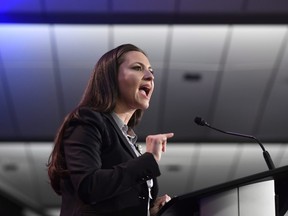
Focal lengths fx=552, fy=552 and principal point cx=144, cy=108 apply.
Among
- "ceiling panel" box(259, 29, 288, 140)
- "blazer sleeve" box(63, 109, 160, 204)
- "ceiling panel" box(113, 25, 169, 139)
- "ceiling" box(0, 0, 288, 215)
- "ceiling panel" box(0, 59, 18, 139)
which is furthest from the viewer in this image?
"ceiling panel" box(0, 59, 18, 139)

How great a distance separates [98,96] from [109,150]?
0.20 meters

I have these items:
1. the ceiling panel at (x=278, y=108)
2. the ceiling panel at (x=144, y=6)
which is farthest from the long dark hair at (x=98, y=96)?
the ceiling panel at (x=278, y=108)

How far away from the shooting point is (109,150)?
1.58 m

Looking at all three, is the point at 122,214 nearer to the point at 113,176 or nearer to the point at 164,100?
the point at 113,176

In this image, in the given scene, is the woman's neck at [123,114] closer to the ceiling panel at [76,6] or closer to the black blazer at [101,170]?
the black blazer at [101,170]

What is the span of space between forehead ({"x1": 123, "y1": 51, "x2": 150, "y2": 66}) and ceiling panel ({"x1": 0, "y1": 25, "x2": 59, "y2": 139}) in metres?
4.08

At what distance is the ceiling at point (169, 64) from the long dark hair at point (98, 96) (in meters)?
3.64

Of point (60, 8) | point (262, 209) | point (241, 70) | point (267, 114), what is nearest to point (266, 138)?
point (267, 114)

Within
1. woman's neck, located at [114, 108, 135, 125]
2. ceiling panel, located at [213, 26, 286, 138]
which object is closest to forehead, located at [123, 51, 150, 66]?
woman's neck, located at [114, 108, 135, 125]

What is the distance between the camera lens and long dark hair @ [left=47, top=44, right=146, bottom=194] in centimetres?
159

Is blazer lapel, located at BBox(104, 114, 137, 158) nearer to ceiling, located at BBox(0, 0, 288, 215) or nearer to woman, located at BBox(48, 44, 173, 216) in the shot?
woman, located at BBox(48, 44, 173, 216)

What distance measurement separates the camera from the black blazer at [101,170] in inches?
57.0

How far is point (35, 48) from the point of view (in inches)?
237

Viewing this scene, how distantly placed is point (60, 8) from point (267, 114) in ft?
10.2
